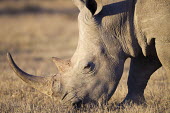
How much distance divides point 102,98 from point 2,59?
21.3 ft

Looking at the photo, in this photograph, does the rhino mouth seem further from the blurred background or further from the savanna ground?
the blurred background

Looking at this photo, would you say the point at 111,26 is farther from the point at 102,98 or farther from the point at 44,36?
the point at 44,36

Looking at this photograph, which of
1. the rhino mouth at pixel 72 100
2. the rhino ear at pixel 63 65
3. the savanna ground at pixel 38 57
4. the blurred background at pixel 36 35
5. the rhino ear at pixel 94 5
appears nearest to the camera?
the rhino ear at pixel 94 5

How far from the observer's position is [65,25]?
19.5 m

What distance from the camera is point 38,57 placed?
1194 centimetres

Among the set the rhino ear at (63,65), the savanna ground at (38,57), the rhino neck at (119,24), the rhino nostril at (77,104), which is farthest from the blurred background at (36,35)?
the rhino neck at (119,24)

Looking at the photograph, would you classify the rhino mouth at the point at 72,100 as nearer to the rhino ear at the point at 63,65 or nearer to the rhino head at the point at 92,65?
the rhino head at the point at 92,65

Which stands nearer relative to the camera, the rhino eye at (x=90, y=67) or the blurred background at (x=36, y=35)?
the rhino eye at (x=90, y=67)

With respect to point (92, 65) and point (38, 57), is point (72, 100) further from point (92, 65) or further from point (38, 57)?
point (38, 57)

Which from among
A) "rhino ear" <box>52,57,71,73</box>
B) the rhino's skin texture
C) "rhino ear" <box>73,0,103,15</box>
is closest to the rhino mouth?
the rhino's skin texture

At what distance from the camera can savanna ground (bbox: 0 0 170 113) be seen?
557 cm

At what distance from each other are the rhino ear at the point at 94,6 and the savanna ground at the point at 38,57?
4.18 feet

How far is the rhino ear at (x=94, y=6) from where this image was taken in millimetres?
5188

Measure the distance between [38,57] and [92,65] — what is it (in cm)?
679
